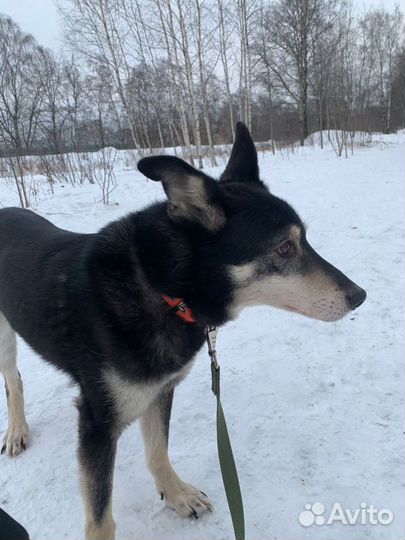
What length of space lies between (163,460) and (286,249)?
1.39 metres

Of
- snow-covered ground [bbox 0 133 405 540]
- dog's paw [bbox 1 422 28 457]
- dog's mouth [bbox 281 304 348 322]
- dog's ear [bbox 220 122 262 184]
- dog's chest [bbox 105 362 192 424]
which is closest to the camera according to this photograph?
dog's chest [bbox 105 362 192 424]

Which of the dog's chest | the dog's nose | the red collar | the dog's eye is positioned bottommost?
the dog's chest

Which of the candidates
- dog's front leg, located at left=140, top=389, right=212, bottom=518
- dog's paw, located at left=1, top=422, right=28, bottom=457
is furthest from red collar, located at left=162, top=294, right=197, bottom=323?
dog's paw, located at left=1, top=422, right=28, bottom=457

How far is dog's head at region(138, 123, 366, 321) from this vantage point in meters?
1.67

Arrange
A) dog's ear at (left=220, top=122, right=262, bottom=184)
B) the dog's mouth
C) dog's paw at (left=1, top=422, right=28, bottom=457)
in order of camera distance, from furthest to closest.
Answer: dog's paw at (left=1, top=422, right=28, bottom=457) < dog's ear at (left=220, top=122, right=262, bottom=184) < the dog's mouth

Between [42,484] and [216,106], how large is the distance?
107 feet

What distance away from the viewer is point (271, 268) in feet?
5.93

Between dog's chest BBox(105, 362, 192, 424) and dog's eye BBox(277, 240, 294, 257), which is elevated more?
dog's eye BBox(277, 240, 294, 257)

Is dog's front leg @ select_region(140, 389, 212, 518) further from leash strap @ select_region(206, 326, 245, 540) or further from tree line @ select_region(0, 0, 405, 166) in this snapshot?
tree line @ select_region(0, 0, 405, 166)

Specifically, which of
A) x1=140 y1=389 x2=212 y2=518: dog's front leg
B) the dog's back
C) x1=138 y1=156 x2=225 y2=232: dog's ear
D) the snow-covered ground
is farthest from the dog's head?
the snow-covered ground

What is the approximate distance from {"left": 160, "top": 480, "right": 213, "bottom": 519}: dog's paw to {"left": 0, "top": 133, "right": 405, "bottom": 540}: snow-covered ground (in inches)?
1.9

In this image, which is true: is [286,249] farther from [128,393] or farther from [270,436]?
[270,436]

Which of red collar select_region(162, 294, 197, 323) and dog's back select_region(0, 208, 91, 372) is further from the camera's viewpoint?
dog's back select_region(0, 208, 91, 372)

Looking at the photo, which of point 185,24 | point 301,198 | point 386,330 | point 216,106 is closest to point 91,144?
point 216,106
